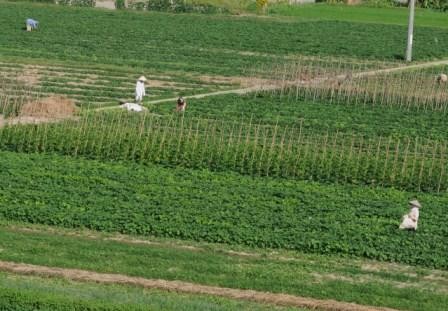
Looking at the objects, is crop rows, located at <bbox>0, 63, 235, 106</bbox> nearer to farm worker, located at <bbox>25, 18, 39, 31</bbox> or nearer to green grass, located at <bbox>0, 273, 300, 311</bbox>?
farm worker, located at <bbox>25, 18, 39, 31</bbox>

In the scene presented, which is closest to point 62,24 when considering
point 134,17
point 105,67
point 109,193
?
point 134,17

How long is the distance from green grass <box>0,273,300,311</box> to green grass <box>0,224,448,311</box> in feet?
0.28

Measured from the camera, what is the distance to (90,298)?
58.5ft

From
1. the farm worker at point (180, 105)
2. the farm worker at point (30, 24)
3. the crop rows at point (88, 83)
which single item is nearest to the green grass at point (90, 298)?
the farm worker at point (180, 105)

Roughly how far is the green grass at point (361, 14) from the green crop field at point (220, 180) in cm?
1863

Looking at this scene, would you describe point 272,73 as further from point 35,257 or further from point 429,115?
point 35,257

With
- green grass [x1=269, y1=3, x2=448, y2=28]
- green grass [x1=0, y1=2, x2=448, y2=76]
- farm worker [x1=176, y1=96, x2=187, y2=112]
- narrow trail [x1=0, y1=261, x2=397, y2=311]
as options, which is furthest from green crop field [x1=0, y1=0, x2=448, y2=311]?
green grass [x1=269, y1=3, x2=448, y2=28]

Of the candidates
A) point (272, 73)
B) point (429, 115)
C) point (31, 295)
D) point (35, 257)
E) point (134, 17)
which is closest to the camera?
point (31, 295)

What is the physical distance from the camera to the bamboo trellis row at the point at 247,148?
2877 cm

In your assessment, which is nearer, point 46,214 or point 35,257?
point 35,257

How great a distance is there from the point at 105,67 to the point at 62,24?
15084mm

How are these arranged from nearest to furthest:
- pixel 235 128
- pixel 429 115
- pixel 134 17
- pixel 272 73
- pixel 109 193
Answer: pixel 109 193 < pixel 235 128 < pixel 429 115 < pixel 272 73 < pixel 134 17

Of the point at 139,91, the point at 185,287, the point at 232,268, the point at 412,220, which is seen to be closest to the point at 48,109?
the point at 139,91

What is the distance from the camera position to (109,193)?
2605 centimetres
